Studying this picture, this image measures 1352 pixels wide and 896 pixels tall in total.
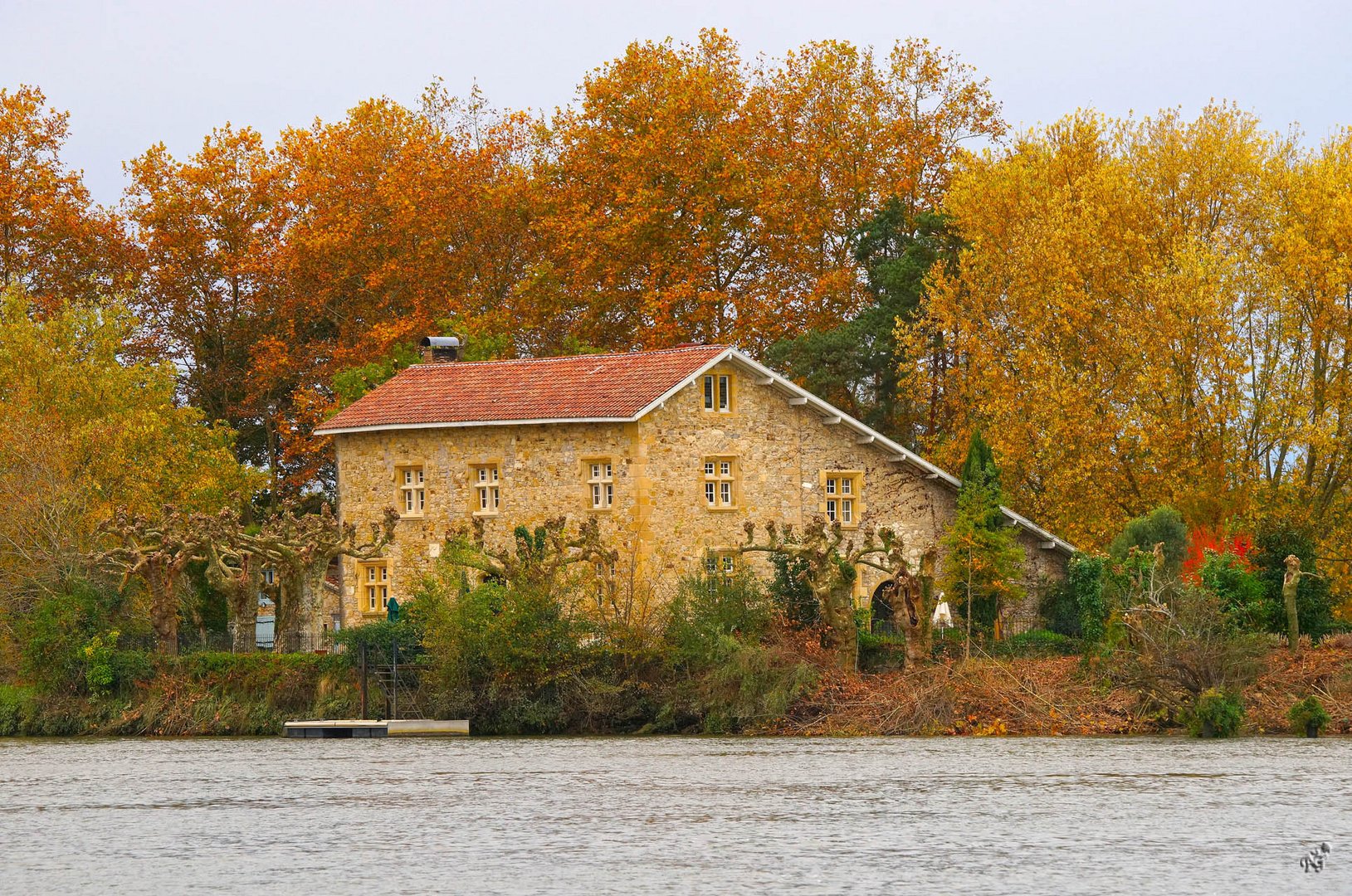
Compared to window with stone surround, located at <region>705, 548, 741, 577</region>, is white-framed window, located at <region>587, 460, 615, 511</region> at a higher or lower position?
higher

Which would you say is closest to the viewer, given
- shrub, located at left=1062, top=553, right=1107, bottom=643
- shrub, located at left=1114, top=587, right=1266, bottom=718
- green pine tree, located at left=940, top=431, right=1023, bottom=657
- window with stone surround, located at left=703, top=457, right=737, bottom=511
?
Result: shrub, located at left=1114, top=587, right=1266, bottom=718

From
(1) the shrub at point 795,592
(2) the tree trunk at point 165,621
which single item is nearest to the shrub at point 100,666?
(2) the tree trunk at point 165,621

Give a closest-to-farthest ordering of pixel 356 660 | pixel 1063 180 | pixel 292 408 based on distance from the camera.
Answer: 1. pixel 356 660
2. pixel 1063 180
3. pixel 292 408

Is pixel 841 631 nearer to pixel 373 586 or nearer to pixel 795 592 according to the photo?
pixel 795 592

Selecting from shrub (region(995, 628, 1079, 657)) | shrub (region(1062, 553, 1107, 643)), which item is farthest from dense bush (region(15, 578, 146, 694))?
shrub (region(1062, 553, 1107, 643))

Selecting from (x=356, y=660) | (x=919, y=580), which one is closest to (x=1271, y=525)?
(x=919, y=580)

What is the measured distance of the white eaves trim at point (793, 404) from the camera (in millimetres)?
47969

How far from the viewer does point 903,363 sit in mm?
56406

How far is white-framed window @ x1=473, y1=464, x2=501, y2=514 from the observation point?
49344 millimetres

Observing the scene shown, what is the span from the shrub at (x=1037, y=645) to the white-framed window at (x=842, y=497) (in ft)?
18.4

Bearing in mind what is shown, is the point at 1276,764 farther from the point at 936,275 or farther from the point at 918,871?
the point at 936,275

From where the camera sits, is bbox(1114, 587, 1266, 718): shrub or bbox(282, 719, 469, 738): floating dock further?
bbox(282, 719, 469, 738): floating dock

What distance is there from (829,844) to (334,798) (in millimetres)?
9293

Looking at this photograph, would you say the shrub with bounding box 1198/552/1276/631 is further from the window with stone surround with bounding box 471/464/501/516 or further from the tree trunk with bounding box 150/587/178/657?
the tree trunk with bounding box 150/587/178/657
